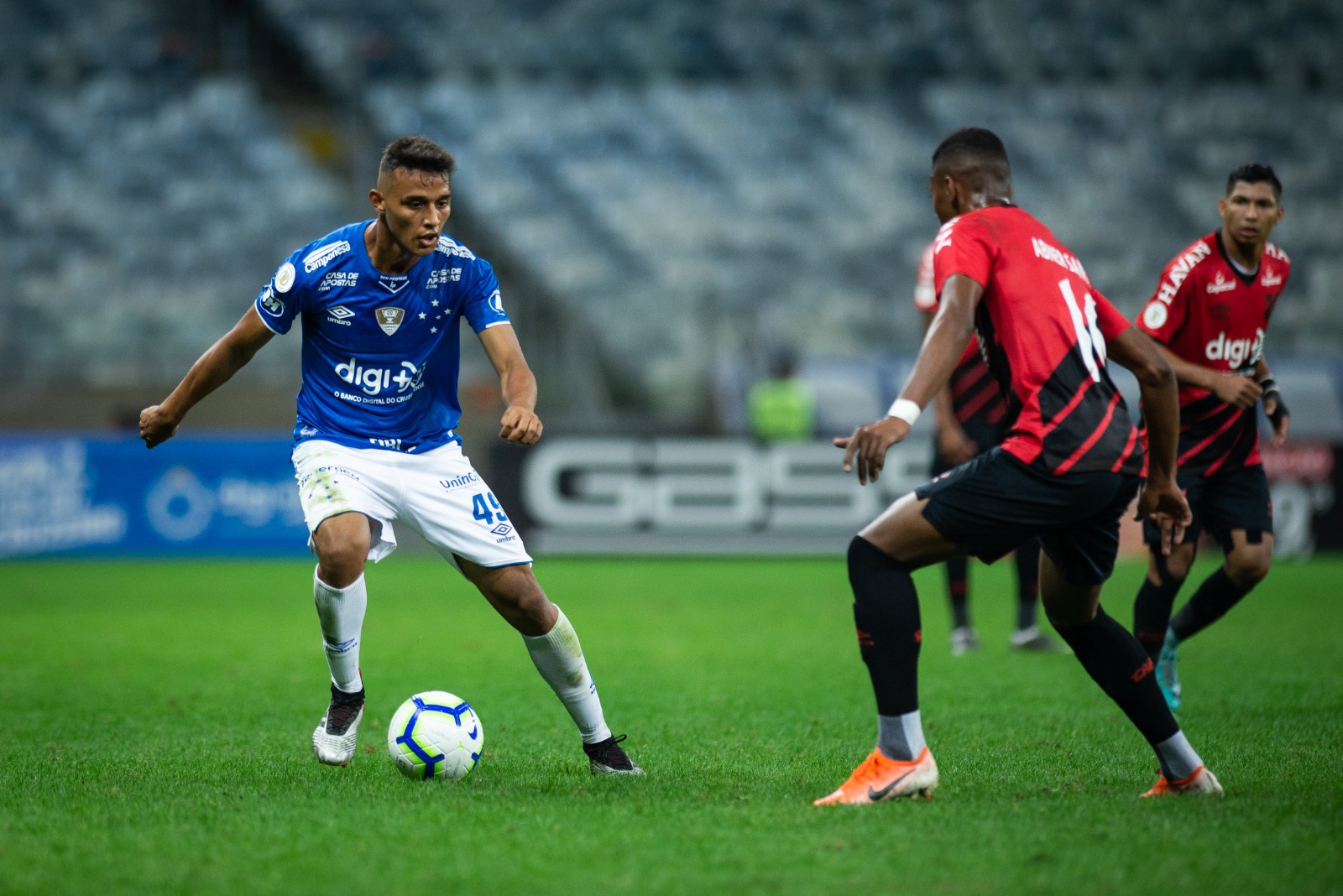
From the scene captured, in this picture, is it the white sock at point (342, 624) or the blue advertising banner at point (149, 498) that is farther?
the blue advertising banner at point (149, 498)

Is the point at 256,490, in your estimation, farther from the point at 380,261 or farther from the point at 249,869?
the point at 249,869

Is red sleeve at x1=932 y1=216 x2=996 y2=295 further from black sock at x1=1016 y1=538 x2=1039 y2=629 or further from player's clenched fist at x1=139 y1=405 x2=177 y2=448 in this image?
black sock at x1=1016 y1=538 x2=1039 y2=629

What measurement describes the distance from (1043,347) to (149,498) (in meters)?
13.2

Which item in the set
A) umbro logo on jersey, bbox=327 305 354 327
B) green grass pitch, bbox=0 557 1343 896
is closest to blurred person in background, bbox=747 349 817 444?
green grass pitch, bbox=0 557 1343 896

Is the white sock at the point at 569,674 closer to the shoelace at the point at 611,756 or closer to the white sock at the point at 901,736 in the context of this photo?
the shoelace at the point at 611,756

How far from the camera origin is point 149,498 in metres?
15.5

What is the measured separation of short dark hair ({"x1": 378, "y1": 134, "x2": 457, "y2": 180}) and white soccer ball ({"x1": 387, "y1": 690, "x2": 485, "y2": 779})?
72.0 inches

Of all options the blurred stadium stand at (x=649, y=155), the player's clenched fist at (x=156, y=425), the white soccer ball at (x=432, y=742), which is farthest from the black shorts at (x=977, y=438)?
the blurred stadium stand at (x=649, y=155)

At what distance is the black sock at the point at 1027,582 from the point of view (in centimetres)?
838

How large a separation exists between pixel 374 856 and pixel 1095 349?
2522 mm

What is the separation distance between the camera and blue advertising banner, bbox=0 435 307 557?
49.2 feet

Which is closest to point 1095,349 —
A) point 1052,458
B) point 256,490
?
point 1052,458

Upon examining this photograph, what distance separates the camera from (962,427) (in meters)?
8.45

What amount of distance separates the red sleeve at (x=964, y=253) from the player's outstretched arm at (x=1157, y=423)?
49 cm
